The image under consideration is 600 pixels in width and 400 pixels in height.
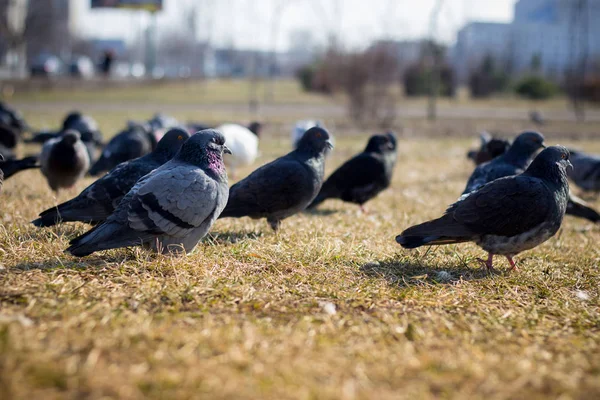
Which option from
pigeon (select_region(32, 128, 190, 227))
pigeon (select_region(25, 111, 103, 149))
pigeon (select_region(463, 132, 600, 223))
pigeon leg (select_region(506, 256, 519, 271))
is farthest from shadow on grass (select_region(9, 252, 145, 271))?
pigeon (select_region(25, 111, 103, 149))

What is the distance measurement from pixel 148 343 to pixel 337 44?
20167 millimetres

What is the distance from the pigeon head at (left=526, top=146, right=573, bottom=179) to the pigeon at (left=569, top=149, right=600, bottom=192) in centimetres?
428

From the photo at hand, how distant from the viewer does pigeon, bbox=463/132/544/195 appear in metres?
5.87

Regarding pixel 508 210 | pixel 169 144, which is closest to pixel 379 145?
pixel 169 144

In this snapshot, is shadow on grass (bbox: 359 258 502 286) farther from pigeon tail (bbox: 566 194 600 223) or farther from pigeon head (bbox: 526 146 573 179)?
pigeon tail (bbox: 566 194 600 223)

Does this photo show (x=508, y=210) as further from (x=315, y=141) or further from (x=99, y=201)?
(x=99, y=201)

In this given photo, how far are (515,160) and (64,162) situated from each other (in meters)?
5.25

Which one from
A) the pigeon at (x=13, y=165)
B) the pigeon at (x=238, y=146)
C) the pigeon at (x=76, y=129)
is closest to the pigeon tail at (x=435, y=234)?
the pigeon at (x=13, y=165)

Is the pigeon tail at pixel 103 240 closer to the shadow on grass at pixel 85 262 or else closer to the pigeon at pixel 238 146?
the shadow on grass at pixel 85 262

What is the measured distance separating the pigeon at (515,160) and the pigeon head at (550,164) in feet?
3.85

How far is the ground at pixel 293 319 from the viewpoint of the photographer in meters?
2.38

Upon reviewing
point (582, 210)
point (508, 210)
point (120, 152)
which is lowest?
point (582, 210)

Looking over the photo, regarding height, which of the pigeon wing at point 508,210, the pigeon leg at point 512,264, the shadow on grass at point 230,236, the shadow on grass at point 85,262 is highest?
the pigeon wing at point 508,210

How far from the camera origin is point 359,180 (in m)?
6.90
